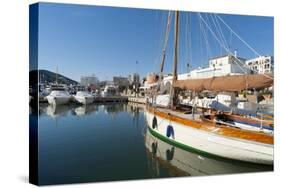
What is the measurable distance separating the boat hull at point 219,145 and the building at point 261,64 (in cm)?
142

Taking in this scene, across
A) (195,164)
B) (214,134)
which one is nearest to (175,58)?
(214,134)

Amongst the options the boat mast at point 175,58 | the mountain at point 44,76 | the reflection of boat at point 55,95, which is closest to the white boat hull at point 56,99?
the reflection of boat at point 55,95

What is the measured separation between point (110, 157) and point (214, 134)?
196 centimetres

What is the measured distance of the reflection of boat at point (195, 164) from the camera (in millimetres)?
6039

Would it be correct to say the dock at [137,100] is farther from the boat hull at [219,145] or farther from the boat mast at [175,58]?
the boat hull at [219,145]

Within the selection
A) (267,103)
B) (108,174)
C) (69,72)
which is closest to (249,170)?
(267,103)

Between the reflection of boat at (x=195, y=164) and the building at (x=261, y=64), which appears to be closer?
the reflection of boat at (x=195, y=164)

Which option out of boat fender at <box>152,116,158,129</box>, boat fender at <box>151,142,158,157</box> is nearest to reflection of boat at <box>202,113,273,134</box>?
boat fender at <box>151,142,158,157</box>

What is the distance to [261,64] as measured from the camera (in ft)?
22.0

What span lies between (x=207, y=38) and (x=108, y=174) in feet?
11.2

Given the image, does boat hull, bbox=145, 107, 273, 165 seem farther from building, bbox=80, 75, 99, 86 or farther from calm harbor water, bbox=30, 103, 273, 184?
building, bbox=80, 75, 99, 86

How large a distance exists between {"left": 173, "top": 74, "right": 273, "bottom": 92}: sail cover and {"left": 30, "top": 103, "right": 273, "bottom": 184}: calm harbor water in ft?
4.59

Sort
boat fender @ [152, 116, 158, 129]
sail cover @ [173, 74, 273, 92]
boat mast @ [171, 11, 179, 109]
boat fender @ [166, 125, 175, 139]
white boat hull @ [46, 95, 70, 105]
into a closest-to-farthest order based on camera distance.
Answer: sail cover @ [173, 74, 273, 92]
boat mast @ [171, 11, 179, 109]
white boat hull @ [46, 95, 70, 105]
boat fender @ [166, 125, 175, 139]
boat fender @ [152, 116, 158, 129]

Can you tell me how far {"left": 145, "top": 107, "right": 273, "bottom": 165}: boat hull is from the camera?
598cm
